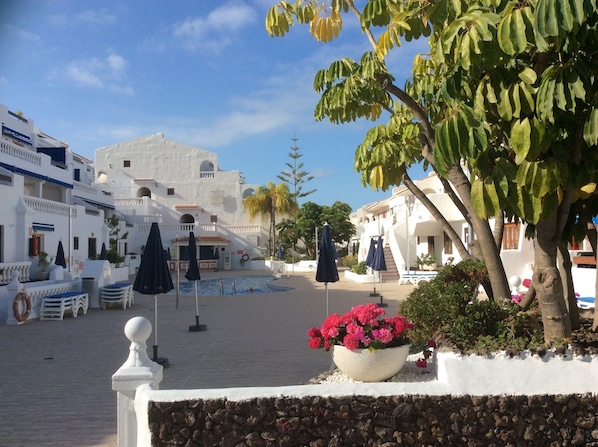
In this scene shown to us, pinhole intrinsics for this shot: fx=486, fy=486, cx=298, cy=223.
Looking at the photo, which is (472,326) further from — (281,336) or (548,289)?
(281,336)

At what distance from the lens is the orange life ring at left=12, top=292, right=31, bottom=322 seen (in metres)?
11.9

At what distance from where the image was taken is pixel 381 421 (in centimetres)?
414

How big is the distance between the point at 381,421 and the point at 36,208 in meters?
19.5

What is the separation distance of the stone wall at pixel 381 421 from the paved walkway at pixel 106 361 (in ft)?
4.55

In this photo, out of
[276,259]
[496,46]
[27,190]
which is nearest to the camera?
[496,46]

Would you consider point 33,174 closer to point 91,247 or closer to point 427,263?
point 91,247

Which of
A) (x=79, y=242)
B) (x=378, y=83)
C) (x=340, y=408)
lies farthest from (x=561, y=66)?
(x=79, y=242)

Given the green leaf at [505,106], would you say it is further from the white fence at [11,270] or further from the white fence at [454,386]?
the white fence at [11,270]

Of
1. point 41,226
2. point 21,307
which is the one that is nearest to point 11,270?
point 21,307

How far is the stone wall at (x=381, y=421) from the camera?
Answer: 4090 millimetres

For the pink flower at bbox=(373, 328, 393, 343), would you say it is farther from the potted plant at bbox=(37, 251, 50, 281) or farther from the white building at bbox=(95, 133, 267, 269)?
the white building at bbox=(95, 133, 267, 269)

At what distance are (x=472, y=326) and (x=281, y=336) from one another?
607cm

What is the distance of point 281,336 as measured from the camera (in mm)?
10383

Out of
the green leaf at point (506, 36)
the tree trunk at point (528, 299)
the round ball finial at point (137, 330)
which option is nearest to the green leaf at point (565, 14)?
the green leaf at point (506, 36)
